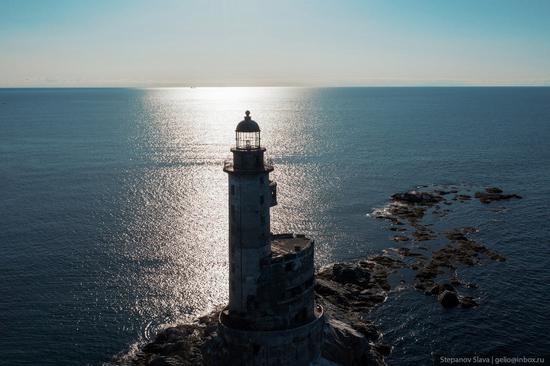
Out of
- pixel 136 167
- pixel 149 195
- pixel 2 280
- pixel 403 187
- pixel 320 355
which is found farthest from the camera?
pixel 136 167

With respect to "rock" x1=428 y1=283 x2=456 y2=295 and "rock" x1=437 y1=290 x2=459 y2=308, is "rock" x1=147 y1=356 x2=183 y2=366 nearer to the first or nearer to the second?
"rock" x1=437 y1=290 x2=459 y2=308

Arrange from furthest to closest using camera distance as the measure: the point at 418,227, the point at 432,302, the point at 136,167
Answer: the point at 136,167, the point at 418,227, the point at 432,302

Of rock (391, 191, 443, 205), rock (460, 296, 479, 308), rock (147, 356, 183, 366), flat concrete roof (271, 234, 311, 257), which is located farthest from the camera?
rock (391, 191, 443, 205)

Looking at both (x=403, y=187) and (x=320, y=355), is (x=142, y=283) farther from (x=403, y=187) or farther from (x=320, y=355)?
(x=403, y=187)

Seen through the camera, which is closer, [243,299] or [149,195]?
[243,299]

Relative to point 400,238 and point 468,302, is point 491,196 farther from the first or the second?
point 468,302

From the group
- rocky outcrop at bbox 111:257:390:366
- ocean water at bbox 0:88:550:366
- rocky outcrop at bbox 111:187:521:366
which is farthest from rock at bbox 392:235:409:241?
rocky outcrop at bbox 111:257:390:366

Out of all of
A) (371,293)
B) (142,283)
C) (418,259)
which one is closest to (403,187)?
(418,259)
